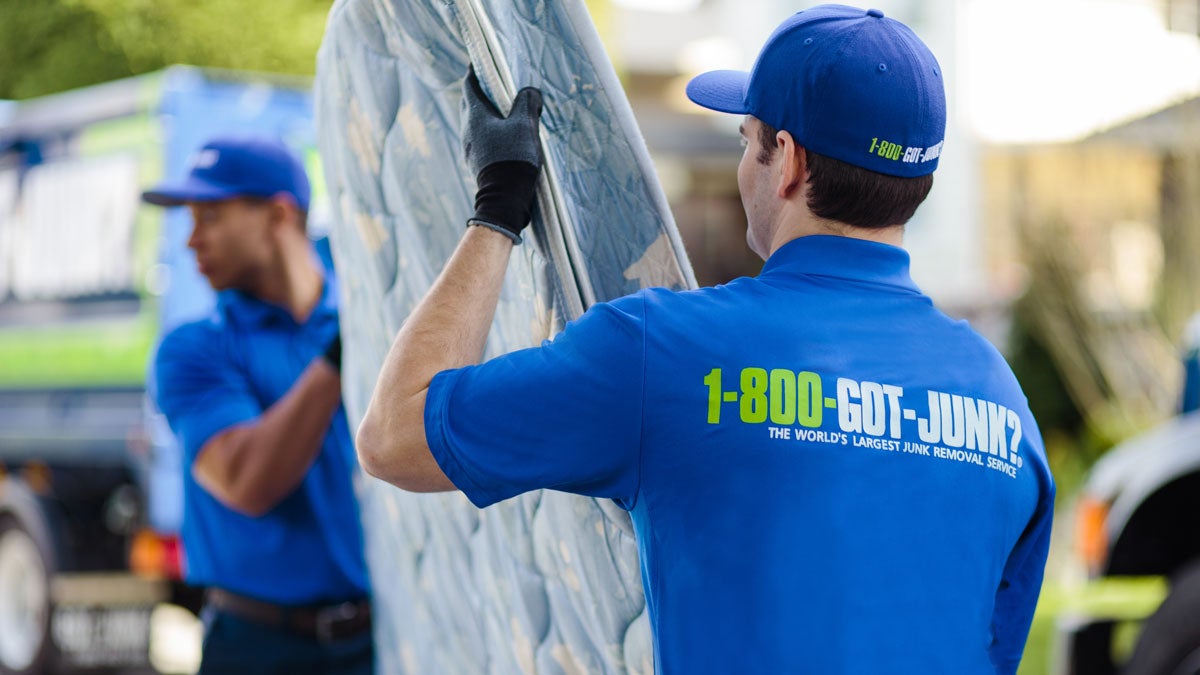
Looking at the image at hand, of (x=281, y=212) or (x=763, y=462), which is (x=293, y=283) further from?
(x=763, y=462)

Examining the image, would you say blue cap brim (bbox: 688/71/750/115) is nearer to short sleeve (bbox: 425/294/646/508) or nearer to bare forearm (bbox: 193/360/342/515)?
short sleeve (bbox: 425/294/646/508)

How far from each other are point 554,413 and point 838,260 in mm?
Result: 379

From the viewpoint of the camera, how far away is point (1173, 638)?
3785mm

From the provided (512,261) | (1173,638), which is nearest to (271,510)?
(512,261)

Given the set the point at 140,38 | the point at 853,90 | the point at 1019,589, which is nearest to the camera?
the point at 853,90

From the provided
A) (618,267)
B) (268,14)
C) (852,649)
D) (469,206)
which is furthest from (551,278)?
(268,14)

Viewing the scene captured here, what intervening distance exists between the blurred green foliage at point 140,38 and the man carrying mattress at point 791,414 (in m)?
5.93

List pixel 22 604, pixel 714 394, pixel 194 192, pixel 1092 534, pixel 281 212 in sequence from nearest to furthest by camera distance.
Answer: pixel 714 394 → pixel 194 192 → pixel 281 212 → pixel 1092 534 → pixel 22 604

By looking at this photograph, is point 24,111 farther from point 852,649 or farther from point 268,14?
point 852,649

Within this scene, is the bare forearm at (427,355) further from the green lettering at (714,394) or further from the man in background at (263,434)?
the man in background at (263,434)

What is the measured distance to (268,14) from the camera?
30.6 ft

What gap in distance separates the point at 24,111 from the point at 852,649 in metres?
7.06

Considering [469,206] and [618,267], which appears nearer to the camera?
[618,267]

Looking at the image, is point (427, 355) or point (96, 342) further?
point (96, 342)
